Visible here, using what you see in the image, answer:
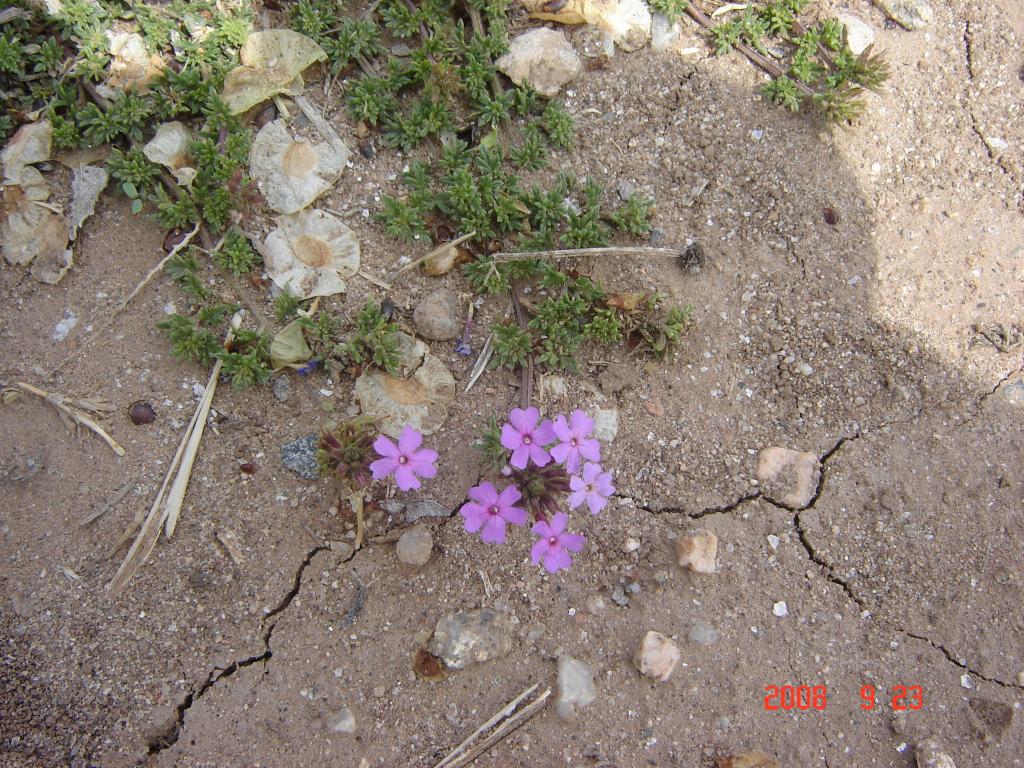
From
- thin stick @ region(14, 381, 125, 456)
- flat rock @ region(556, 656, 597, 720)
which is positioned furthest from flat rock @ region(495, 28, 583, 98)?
flat rock @ region(556, 656, 597, 720)

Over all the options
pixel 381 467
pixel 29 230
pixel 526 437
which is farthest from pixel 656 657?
pixel 29 230

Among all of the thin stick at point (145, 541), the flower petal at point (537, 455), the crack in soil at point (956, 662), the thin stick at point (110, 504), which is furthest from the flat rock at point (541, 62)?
the crack in soil at point (956, 662)

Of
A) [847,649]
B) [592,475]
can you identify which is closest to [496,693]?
[592,475]

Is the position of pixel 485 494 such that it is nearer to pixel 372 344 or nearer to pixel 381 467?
pixel 381 467

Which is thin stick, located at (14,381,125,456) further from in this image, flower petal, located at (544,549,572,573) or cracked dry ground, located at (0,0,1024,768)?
flower petal, located at (544,549,572,573)

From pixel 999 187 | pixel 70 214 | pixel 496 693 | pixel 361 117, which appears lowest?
pixel 496 693

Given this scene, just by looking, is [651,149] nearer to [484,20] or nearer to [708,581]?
[484,20]
